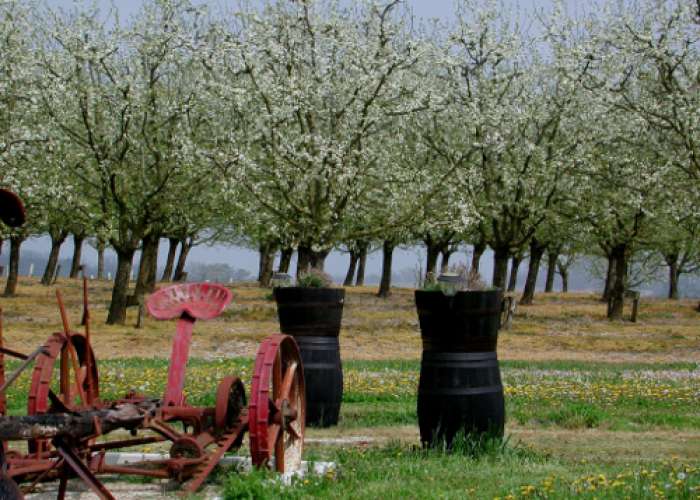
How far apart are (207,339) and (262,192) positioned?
16.7ft

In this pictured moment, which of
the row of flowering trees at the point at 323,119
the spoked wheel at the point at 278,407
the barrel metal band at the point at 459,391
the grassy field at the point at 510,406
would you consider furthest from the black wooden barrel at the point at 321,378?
the row of flowering trees at the point at 323,119

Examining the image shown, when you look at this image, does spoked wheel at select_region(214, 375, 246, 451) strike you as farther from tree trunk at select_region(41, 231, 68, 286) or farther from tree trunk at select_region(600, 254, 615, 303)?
tree trunk at select_region(41, 231, 68, 286)

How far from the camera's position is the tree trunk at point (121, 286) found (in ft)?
87.6

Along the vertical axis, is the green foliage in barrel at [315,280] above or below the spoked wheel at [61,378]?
above

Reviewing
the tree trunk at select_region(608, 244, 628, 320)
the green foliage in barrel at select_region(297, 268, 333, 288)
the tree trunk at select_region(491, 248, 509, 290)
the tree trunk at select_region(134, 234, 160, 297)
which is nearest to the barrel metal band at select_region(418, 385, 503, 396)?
the green foliage in barrel at select_region(297, 268, 333, 288)

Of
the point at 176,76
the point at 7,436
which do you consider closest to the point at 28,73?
the point at 176,76

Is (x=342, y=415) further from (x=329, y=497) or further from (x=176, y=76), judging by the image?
(x=176, y=76)

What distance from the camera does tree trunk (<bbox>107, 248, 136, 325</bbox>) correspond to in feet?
87.6

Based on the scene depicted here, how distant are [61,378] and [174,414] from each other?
3.26ft

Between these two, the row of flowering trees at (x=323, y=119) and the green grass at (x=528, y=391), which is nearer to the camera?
the green grass at (x=528, y=391)

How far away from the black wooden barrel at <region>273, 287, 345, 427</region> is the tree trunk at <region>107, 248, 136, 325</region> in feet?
56.0

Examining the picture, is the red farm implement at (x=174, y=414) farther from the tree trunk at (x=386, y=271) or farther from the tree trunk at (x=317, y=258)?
the tree trunk at (x=386, y=271)

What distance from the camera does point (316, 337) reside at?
34.4 ft

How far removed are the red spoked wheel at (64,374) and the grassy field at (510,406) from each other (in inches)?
48.7
